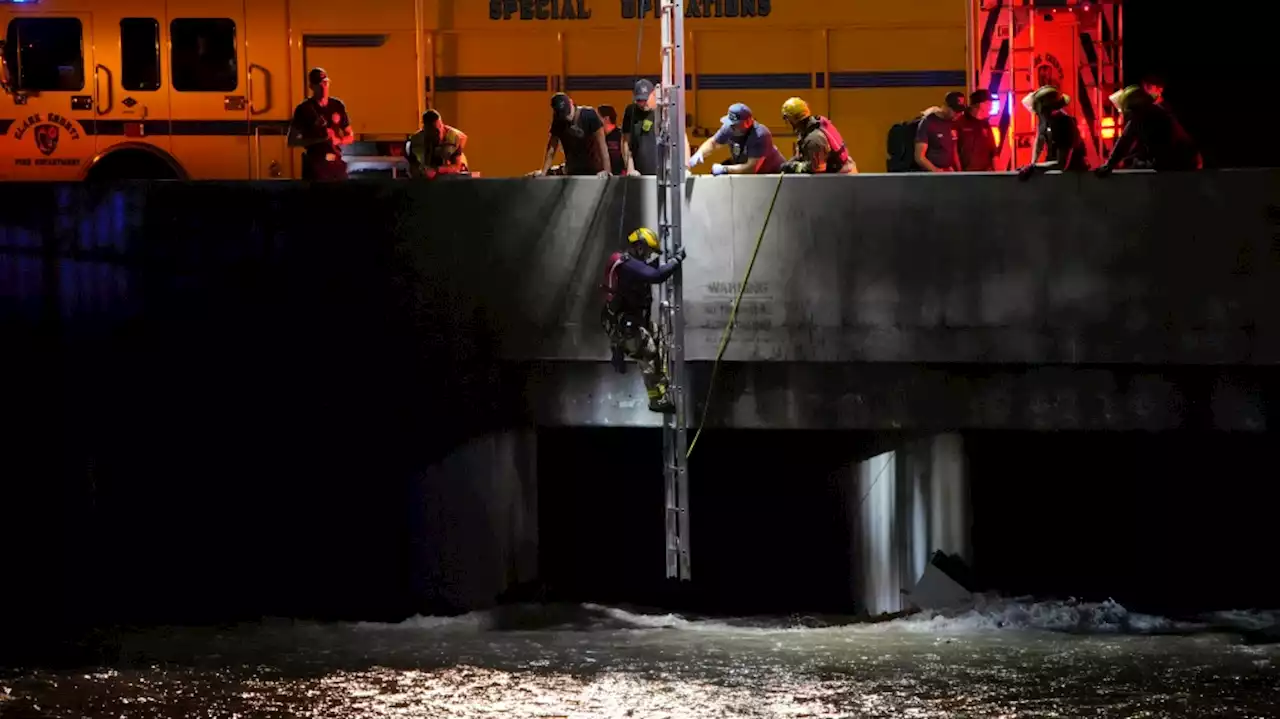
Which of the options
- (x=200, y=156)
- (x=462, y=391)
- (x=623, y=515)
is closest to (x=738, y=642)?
(x=623, y=515)

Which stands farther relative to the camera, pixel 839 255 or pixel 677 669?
pixel 839 255

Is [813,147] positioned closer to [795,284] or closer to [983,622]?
[795,284]

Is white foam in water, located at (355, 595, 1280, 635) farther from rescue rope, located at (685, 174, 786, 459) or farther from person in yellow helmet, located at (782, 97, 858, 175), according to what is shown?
person in yellow helmet, located at (782, 97, 858, 175)

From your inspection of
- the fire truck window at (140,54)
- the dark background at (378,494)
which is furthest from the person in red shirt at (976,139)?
the fire truck window at (140,54)

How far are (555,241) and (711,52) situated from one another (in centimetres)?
401

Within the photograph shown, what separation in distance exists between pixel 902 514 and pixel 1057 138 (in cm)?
387

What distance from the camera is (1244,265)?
1485cm

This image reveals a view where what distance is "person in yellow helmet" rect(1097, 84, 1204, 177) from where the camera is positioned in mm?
15062

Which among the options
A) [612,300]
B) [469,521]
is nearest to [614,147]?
[612,300]

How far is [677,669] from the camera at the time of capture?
1443cm

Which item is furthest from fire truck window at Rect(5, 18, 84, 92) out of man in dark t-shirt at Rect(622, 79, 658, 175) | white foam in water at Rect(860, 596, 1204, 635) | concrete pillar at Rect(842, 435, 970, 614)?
white foam in water at Rect(860, 596, 1204, 635)

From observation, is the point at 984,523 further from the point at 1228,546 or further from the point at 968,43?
the point at 968,43

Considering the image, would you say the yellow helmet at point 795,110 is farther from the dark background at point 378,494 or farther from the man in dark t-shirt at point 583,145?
the dark background at point 378,494

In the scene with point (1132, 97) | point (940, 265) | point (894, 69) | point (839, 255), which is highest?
point (894, 69)
